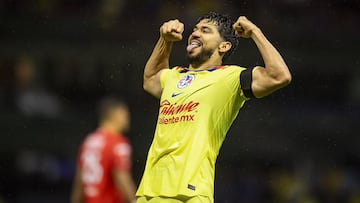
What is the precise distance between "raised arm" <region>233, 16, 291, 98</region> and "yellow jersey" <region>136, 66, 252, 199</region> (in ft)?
0.65

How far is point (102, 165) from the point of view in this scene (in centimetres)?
972

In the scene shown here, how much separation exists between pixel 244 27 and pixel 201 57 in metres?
0.43

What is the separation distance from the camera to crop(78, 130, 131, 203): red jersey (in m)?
9.70

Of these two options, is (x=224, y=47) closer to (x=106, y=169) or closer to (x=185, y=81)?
(x=185, y=81)

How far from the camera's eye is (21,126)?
15.0 meters

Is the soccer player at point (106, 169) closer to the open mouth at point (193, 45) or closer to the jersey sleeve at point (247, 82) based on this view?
the open mouth at point (193, 45)

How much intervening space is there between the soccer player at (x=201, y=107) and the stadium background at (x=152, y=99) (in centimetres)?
701

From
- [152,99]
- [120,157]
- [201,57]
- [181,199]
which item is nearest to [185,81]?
[201,57]

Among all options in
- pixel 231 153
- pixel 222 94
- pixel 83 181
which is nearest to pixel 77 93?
pixel 231 153

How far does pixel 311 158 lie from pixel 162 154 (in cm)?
810

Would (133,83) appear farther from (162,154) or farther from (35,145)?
(162,154)

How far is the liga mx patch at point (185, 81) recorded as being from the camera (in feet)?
24.2

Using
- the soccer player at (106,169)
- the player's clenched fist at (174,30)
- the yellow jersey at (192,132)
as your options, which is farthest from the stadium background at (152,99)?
the yellow jersey at (192,132)

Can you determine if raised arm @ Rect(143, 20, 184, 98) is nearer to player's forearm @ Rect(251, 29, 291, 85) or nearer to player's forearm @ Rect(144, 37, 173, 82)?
player's forearm @ Rect(144, 37, 173, 82)
